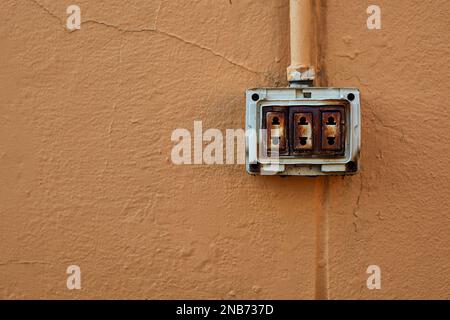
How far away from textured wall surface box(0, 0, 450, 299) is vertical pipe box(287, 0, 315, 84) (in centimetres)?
3

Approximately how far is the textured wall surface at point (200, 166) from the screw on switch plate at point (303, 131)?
96 mm

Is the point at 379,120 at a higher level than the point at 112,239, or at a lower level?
higher

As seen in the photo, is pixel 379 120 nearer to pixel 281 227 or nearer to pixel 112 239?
pixel 281 227

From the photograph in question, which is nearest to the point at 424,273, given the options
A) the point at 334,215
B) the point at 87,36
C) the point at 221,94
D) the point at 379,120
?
the point at 334,215

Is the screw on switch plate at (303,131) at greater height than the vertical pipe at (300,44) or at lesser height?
lesser

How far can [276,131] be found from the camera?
0.83 meters

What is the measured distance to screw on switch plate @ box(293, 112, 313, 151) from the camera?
0.83 meters

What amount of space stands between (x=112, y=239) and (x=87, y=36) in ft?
1.39

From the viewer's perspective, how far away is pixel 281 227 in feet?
2.94

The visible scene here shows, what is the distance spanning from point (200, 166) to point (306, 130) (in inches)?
9.1

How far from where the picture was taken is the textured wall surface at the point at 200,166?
90 cm

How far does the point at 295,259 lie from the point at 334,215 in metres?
0.12

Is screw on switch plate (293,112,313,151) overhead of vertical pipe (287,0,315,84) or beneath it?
beneath
